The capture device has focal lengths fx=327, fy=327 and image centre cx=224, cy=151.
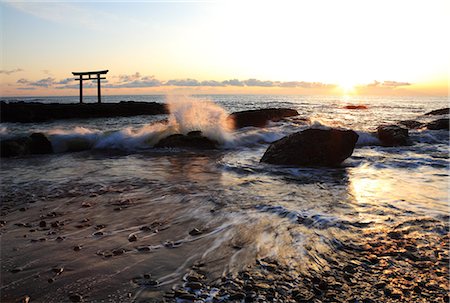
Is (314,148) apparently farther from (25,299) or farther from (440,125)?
(440,125)

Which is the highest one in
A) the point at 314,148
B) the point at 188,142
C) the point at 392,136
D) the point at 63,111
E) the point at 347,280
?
the point at 63,111

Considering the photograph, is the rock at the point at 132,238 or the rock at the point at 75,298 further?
the rock at the point at 132,238

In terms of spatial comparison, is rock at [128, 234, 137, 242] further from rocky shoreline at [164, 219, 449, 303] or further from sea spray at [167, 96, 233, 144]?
sea spray at [167, 96, 233, 144]

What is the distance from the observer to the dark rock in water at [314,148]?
27.8 ft

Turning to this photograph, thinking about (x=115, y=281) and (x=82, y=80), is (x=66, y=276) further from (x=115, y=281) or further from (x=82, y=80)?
(x=82, y=80)

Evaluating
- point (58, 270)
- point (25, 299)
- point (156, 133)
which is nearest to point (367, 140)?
point (156, 133)

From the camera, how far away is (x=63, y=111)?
30.2 metres

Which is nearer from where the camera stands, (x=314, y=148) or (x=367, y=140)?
(x=314, y=148)

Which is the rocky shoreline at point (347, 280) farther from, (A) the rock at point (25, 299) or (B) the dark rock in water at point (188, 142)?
(B) the dark rock in water at point (188, 142)

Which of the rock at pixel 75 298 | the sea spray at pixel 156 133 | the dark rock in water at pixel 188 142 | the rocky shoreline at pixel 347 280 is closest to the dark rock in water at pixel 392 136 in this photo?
the sea spray at pixel 156 133

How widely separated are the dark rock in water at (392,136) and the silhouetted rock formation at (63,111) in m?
26.1

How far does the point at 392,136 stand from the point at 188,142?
26.3ft

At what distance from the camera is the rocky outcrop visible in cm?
996

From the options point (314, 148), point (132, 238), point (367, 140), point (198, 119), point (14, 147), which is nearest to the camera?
point (132, 238)
